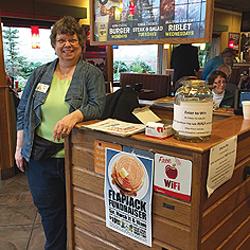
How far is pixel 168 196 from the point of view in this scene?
122 cm

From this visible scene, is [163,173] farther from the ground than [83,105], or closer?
closer

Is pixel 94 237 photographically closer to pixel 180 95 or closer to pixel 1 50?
pixel 180 95

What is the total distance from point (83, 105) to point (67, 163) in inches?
11.9

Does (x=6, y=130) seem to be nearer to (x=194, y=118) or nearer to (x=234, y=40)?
(x=194, y=118)

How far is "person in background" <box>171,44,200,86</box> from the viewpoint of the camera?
601cm

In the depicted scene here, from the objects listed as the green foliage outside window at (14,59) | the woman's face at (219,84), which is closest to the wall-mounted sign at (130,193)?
the woman's face at (219,84)

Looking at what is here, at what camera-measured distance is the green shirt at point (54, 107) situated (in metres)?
1.73

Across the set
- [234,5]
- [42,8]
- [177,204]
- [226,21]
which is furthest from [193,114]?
[226,21]

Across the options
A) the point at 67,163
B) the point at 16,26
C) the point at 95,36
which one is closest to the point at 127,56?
the point at 16,26

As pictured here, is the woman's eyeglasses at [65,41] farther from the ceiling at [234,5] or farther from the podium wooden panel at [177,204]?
the ceiling at [234,5]

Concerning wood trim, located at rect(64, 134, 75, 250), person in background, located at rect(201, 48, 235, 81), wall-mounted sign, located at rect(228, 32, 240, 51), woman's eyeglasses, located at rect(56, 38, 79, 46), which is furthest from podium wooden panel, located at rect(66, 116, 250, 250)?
wall-mounted sign, located at rect(228, 32, 240, 51)

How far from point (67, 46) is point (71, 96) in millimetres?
258

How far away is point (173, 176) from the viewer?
1.18 m

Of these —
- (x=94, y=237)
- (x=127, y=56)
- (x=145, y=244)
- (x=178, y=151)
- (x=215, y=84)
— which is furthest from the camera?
(x=127, y=56)
